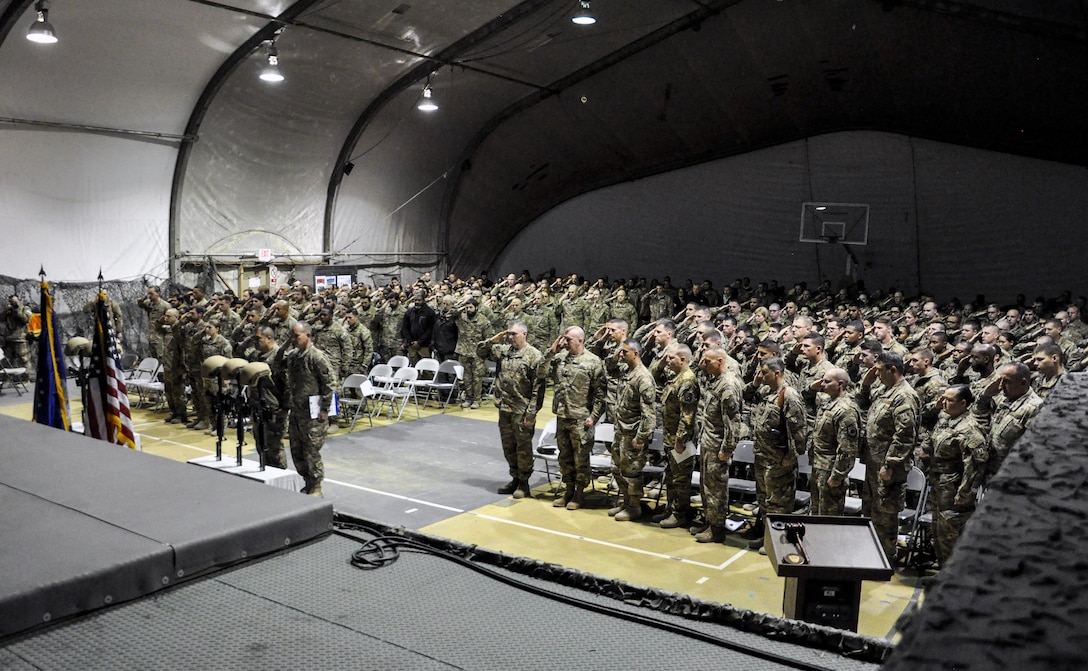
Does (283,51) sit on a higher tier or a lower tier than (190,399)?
higher

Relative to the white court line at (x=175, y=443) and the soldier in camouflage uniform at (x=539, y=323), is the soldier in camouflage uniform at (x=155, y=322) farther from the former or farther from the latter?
the soldier in camouflage uniform at (x=539, y=323)

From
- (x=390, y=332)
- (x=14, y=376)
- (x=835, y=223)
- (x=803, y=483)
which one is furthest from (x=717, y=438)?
(x=835, y=223)

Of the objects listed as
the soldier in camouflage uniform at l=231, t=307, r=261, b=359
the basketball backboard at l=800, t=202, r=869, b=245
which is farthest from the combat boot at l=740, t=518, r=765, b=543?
the basketball backboard at l=800, t=202, r=869, b=245

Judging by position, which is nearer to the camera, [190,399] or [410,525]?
[410,525]

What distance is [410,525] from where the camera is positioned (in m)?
8.34

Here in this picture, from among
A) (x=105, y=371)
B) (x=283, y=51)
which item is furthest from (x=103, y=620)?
(x=283, y=51)

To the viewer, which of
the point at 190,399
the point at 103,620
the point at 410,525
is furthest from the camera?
the point at 190,399

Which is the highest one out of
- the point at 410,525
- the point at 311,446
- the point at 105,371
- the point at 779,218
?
the point at 779,218

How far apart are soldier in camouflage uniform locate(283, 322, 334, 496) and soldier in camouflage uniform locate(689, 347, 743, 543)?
142 inches

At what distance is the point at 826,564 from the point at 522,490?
4995 millimetres

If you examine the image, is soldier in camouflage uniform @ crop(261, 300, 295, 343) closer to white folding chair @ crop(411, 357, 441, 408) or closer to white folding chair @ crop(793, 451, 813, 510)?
white folding chair @ crop(411, 357, 441, 408)

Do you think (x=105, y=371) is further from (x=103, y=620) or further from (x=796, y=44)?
(x=796, y=44)

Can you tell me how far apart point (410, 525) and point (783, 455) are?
3.55 meters

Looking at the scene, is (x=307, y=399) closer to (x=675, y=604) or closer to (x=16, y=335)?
(x=675, y=604)
